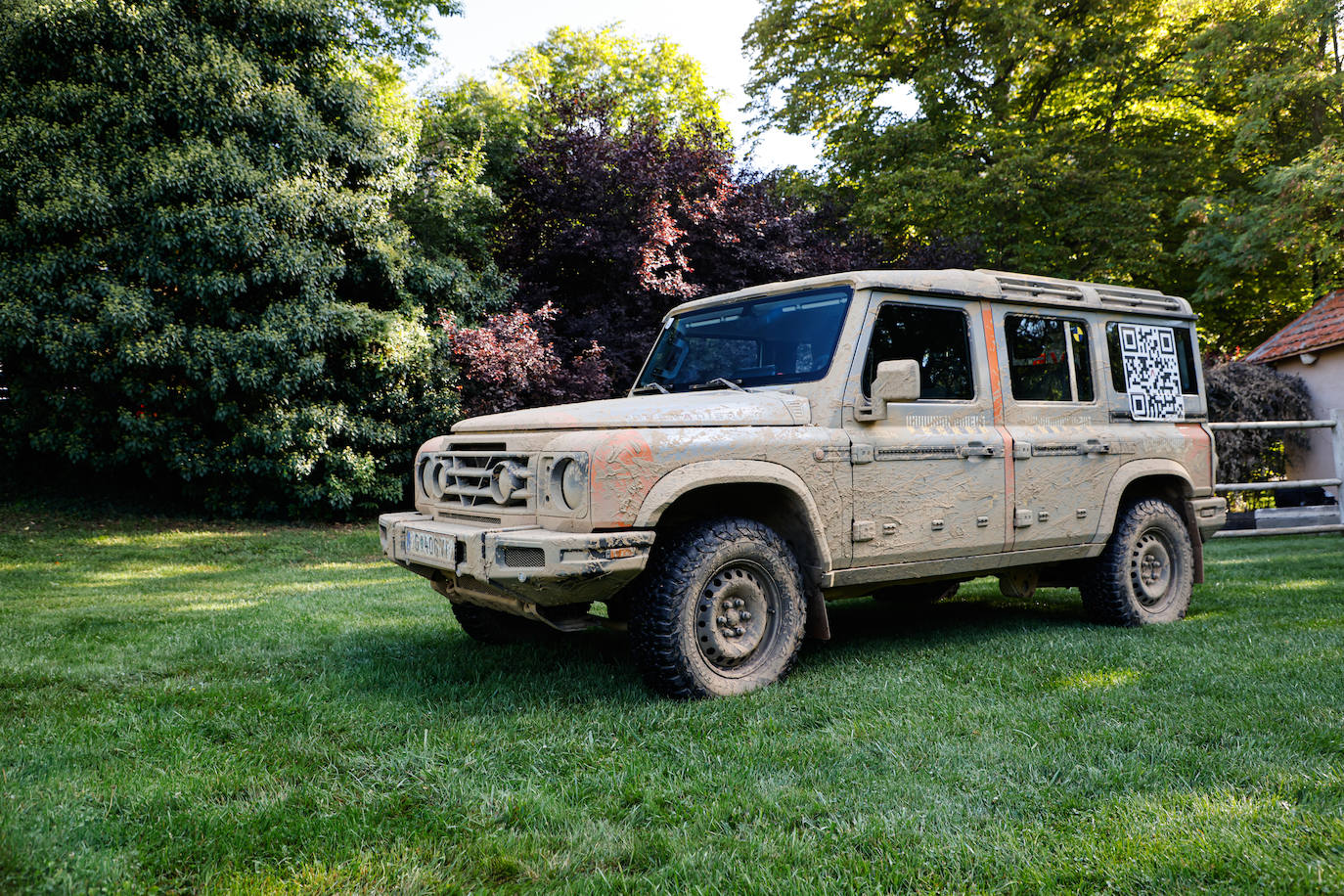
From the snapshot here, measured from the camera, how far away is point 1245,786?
314 centimetres

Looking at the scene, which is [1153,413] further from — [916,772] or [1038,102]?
[1038,102]

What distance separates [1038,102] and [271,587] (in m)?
18.6

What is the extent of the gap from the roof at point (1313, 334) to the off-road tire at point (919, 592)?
1271cm

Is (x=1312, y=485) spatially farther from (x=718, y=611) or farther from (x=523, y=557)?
(x=523, y=557)

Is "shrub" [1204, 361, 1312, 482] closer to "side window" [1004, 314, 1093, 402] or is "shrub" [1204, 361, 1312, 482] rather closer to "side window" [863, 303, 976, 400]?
"side window" [1004, 314, 1093, 402]

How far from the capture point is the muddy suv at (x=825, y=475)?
4211mm

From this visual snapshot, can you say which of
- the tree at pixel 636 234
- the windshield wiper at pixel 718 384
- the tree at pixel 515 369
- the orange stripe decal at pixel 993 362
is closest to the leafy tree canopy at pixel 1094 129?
the tree at pixel 636 234

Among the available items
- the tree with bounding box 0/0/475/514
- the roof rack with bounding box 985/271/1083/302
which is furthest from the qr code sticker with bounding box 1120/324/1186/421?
the tree with bounding box 0/0/475/514

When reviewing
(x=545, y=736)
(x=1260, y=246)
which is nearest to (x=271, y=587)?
(x=545, y=736)

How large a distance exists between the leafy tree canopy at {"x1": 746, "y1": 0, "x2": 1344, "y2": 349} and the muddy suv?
11170 millimetres

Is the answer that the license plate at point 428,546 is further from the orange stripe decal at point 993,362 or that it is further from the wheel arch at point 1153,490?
the wheel arch at point 1153,490

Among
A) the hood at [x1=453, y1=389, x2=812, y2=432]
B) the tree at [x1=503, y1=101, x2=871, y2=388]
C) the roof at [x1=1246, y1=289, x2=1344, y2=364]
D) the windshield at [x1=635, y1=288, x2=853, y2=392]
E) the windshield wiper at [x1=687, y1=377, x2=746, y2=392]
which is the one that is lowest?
the hood at [x1=453, y1=389, x2=812, y2=432]

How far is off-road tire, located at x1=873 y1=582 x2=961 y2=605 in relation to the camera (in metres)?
6.80

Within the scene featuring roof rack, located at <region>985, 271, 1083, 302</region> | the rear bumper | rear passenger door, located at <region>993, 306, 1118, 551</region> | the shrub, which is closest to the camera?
rear passenger door, located at <region>993, 306, 1118, 551</region>
